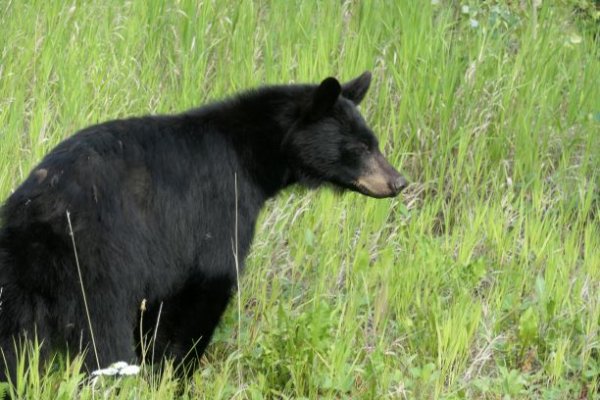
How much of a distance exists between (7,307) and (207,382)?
1.02m

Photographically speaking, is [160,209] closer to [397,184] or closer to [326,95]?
[326,95]

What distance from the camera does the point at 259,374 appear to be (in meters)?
4.49

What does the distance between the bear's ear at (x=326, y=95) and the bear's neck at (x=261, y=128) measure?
124mm

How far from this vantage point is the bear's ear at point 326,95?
495 cm

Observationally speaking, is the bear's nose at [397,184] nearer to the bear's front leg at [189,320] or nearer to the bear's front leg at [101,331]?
the bear's front leg at [189,320]

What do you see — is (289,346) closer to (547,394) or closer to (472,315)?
(472,315)

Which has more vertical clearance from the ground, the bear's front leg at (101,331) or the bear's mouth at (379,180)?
the bear's mouth at (379,180)

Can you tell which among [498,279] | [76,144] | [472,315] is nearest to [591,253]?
[498,279]

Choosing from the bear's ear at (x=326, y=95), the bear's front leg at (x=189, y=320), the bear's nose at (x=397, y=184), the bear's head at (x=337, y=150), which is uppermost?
the bear's ear at (x=326, y=95)

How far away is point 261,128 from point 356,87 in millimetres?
605

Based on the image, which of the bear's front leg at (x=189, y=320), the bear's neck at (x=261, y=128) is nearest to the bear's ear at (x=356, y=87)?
the bear's neck at (x=261, y=128)

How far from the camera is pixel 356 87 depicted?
540 cm

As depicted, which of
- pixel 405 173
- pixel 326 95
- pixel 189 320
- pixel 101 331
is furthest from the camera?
pixel 405 173

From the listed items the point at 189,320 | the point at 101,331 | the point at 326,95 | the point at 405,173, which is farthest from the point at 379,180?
the point at 101,331
